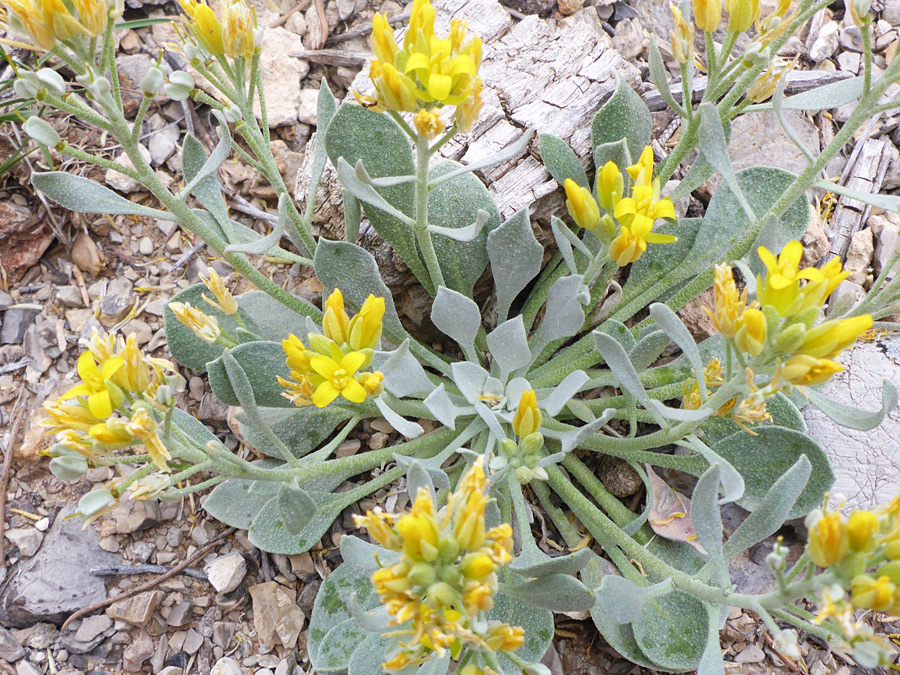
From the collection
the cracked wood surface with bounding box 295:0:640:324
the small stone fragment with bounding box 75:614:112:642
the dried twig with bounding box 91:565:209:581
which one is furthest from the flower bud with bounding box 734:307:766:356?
the small stone fragment with bounding box 75:614:112:642

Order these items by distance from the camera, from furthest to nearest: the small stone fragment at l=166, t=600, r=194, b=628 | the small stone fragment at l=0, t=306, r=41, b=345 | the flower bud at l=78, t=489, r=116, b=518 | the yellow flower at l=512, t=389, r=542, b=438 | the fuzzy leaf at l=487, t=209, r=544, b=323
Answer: the small stone fragment at l=0, t=306, r=41, b=345 < the small stone fragment at l=166, t=600, r=194, b=628 < the fuzzy leaf at l=487, t=209, r=544, b=323 < the yellow flower at l=512, t=389, r=542, b=438 < the flower bud at l=78, t=489, r=116, b=518

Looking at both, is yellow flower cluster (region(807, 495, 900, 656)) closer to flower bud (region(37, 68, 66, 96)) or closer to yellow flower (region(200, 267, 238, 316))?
yellow flower (region(200, 267, 238, 316))

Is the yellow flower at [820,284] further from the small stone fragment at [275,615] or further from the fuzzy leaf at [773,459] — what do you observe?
the small stone fragment at [275,615]

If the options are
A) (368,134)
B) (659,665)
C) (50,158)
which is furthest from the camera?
(50,158)

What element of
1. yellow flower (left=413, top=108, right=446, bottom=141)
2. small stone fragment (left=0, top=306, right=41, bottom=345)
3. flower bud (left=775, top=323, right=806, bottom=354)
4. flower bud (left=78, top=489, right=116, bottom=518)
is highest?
yellow flower (left=413, top=108, right=446, bottom=141)

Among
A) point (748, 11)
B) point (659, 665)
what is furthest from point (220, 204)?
point (659, 665)

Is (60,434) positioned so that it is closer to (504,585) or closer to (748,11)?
(504,585)

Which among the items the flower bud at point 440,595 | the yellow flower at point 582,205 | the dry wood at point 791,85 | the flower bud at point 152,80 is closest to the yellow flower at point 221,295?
the flower bud at point 152,80
